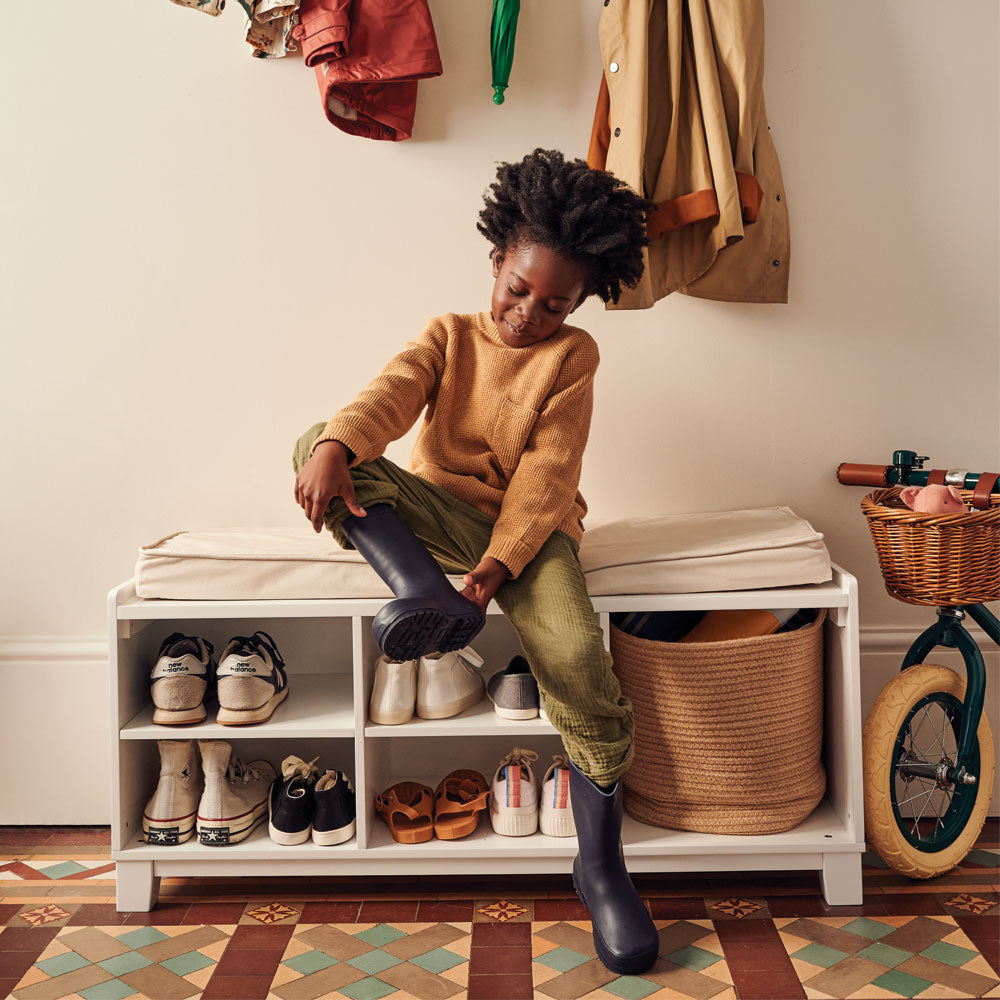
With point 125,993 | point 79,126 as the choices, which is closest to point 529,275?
point 79,126

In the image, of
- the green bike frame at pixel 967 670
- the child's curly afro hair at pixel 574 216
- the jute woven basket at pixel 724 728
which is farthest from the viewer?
the green bike frame at pixel 967 670

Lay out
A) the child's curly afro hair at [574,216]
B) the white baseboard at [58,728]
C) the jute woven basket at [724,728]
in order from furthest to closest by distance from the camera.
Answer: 1. the white baseboard at [58,728]
2. the jute woven basket at [724,728]
3. the child's curly afro hair at [574,216]

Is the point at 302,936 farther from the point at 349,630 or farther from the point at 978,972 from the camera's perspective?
the point at 978,972

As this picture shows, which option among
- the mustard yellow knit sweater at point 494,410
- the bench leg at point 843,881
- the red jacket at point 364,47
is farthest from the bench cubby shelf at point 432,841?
the red jacket at point 364,47

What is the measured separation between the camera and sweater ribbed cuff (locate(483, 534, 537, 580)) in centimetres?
148

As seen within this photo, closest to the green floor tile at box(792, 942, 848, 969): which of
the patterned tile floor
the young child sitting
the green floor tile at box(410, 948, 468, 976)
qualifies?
the patterned tile floor

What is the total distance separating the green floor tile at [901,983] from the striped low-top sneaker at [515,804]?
1.93 feet

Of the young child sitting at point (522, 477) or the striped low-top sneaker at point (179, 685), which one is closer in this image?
the young child sitting at point (522, 477)

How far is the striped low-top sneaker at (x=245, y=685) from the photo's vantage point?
169 centimetres

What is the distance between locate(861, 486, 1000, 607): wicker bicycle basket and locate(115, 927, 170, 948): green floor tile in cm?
139

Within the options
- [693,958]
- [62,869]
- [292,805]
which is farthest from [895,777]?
[62,869]

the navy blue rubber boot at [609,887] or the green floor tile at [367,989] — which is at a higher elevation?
the navy blue rubber boot at [609,887]

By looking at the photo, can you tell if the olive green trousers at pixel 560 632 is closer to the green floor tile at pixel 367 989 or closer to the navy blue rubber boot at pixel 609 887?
the navy blue rubber boot at pixel 609 887

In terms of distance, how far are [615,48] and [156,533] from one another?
136 cm
